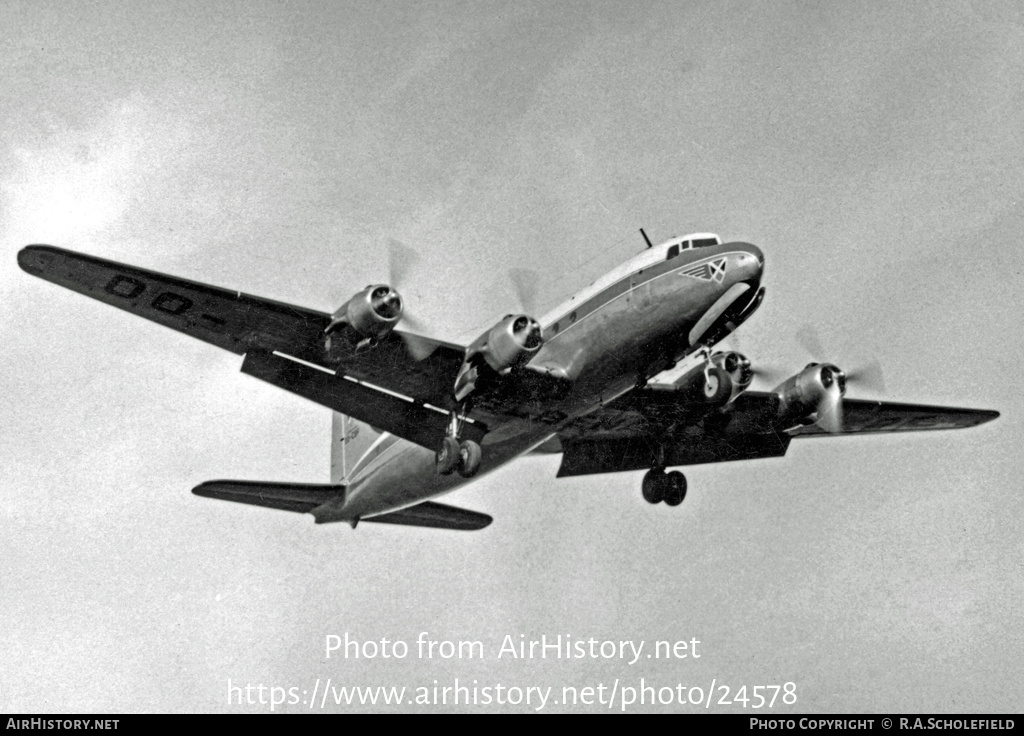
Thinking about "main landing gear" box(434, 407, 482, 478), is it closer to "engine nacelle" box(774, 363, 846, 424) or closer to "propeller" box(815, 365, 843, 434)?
"engine nacelle" box(774, 363, 846, 424)

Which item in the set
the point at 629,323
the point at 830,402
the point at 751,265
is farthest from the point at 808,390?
the point at 629,323

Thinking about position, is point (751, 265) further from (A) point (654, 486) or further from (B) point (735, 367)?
(A) point (654, 486)

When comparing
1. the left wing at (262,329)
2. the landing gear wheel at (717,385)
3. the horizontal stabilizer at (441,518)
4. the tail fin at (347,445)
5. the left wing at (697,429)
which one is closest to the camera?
the left wing at (262,329)

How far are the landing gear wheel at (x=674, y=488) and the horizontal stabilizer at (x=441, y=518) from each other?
505cm

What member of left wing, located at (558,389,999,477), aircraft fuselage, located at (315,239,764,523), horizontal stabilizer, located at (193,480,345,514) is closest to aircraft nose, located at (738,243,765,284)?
aircraft fuselage, located at (315,239,764,523)

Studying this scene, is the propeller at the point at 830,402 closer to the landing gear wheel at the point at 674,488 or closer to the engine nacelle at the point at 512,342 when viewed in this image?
the landing gear wheel at the point at 674,488

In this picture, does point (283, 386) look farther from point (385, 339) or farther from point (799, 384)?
point (799, 384)

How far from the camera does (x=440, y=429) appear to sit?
69.2 ft

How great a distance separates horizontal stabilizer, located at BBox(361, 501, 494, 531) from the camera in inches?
991

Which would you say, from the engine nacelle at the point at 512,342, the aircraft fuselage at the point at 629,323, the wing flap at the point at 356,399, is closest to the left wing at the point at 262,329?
the wing flap at the point at 356,399

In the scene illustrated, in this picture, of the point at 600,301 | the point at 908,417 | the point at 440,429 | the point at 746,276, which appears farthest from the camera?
the point at 908,417

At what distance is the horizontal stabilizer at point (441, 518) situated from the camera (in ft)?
82.6
